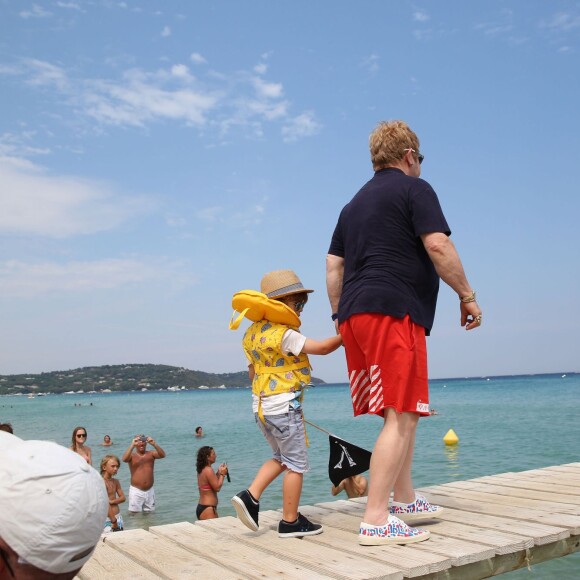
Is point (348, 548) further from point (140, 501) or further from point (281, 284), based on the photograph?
point (140, 501)

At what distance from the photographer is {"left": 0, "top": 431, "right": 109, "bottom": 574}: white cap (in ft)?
4.11

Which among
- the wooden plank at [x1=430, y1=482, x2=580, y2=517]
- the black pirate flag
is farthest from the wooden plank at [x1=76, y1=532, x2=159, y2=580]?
the wooden plank at [x1=430, y1=482, x2=580, y2=517]

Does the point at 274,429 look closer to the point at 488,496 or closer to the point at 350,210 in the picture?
the point at 350,210

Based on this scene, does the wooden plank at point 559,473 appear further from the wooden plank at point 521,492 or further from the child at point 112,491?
the child at point 112,491

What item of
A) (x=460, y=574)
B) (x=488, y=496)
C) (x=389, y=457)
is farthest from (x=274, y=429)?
(x=488, y=496)

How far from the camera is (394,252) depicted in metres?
3.89

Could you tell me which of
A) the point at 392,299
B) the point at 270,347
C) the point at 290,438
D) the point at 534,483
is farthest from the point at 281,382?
the point at 534,483

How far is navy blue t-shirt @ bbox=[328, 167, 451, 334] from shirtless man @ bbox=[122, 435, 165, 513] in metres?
8.03

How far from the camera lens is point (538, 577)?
24.1ft

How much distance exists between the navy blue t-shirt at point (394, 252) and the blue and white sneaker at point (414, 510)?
3.78 feet

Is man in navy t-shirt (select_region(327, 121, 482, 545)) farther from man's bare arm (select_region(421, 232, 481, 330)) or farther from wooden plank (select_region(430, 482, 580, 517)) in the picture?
wooden plank (select_region(430, 482, 580, 517))

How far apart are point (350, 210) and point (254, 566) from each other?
2060mm

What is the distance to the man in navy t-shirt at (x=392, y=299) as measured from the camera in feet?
12.3

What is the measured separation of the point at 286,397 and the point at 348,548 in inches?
37.5
